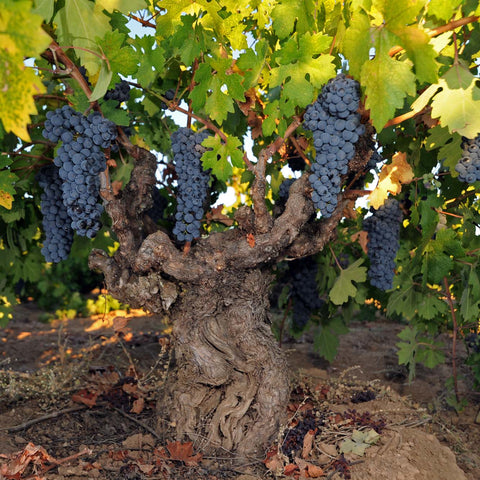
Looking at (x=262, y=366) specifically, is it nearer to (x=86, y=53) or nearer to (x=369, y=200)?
(x=369, y=200)

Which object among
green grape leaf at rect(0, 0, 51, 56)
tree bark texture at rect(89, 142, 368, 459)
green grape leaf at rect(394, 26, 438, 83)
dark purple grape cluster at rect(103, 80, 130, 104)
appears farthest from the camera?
tree bark texture at rect(89, 142, 368, 459)

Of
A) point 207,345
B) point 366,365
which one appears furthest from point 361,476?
point 366,365

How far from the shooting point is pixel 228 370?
309 centimetres

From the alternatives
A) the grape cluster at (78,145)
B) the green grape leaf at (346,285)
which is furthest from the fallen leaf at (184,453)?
the grape cluster at (78,145)

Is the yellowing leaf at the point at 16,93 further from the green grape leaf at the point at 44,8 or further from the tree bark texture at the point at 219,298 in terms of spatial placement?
the tree bark texture at the point at 219,298

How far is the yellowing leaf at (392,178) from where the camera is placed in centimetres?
286

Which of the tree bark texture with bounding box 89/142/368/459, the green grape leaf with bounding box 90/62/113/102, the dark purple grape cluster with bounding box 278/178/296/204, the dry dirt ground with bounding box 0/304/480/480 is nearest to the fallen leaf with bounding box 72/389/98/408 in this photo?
the dry dirt ground with bounding box 0/304/480/480

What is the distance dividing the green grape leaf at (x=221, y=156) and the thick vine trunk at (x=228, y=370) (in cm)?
70

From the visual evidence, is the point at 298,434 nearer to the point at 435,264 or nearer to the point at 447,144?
the point at 435,264

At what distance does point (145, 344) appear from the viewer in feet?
18.7

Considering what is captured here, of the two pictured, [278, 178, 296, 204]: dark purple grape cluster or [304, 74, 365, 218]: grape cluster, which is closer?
[304, 74, 365, 218]: grape cluster

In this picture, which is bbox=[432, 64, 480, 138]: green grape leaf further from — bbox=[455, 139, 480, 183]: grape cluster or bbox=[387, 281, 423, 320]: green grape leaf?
bbox=[387, 281, 423, 320]: green grape leaf

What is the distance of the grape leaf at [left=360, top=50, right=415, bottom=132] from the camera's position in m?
2.18

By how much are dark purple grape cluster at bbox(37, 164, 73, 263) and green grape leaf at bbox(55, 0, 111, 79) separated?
1.15 meters
